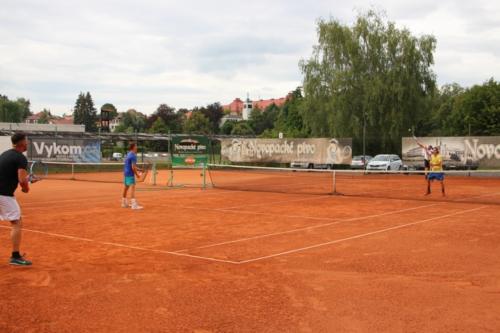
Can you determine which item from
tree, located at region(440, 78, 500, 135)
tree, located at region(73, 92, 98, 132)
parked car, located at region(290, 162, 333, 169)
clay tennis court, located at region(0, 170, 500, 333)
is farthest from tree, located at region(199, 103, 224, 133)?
clay tennis court, located at region(0, 170, 500, 333)

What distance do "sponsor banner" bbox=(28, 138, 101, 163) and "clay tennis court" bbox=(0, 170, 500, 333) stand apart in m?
23.4

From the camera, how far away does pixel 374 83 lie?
39.0m

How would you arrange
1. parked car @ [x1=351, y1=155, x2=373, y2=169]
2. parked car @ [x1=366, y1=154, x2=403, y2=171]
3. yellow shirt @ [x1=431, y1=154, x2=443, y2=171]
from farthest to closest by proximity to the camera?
parked car @ [x1=351, y1=155, x2=373, y2=169]
parked car @ [x1=366, y1=154, x2=403, y2=171]
yellow shirt @ [x1=431, y1=154, x2=443, y2=171]

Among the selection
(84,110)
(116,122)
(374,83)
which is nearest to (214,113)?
(84,110)

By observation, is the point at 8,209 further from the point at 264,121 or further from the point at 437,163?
the point at 264,121

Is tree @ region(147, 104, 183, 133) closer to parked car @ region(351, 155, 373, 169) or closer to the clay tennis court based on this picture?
parked car @ region(351, 155, 373, 169)

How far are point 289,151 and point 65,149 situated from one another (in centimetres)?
1574

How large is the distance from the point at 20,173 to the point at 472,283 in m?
6.53

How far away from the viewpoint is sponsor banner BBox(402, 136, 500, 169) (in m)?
29.3

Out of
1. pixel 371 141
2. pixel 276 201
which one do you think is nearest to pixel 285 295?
pixel 276 201

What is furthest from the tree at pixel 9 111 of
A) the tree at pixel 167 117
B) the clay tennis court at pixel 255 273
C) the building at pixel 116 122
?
the clay tennis court at pixel 255 273

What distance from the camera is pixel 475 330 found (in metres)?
4.95

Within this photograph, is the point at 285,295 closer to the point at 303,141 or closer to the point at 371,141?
the point at 303,141

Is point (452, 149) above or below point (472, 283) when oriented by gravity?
above
